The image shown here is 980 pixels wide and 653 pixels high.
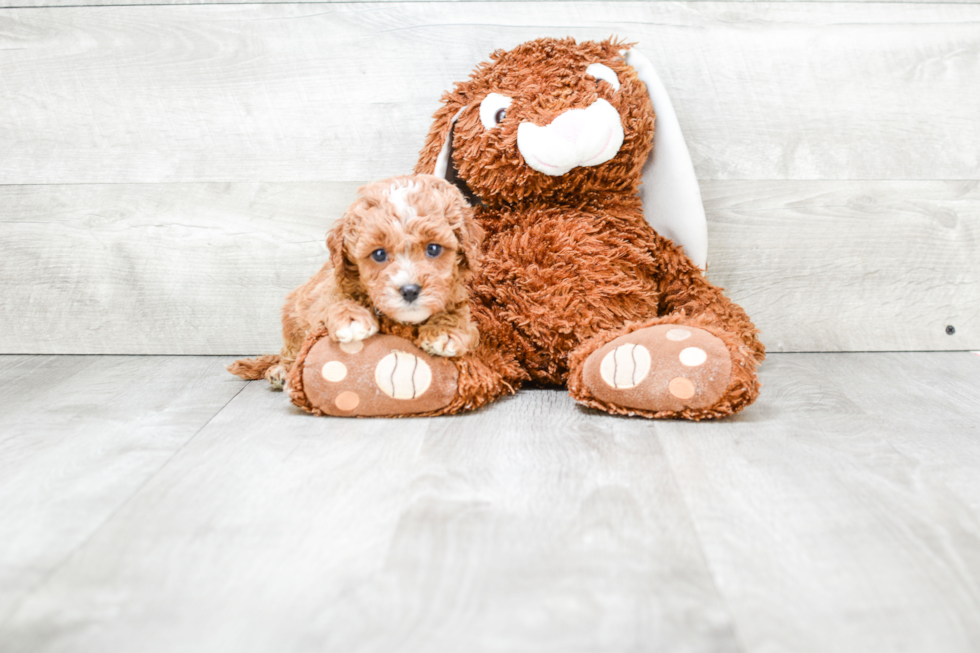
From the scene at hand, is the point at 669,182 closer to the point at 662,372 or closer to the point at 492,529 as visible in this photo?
the point at 662,372

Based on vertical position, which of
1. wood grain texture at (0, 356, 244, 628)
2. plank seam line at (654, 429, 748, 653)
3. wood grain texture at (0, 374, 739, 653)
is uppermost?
plank seam line at (654, 429, 748, 653)

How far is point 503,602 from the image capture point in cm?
55

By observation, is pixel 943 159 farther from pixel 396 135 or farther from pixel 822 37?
pixel 396 135

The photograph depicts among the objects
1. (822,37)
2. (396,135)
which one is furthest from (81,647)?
(822,37)

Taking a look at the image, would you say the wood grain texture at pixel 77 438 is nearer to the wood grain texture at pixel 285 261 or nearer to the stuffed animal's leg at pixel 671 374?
the wood grain texture at pixel 285 261

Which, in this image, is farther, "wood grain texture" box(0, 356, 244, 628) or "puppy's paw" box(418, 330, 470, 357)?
"puppy's paw" box(418, 330, 470, 357)

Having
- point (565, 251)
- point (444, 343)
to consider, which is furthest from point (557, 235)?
point (444, 343)

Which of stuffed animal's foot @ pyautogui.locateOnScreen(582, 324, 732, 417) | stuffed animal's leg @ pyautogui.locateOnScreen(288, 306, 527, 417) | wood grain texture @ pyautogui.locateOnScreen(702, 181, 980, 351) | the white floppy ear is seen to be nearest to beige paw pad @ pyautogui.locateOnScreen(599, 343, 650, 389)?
stuffed animal's foot @ pyautogui.locateOnScreen(582, 324, 732, 417)

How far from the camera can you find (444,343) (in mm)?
Result: 927

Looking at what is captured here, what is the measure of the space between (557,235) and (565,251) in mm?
27

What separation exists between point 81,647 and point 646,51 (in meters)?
1.12

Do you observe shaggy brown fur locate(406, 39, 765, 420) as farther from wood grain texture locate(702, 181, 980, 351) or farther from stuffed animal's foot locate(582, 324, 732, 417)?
wood grain texture locate(702, 181, 980, 351)

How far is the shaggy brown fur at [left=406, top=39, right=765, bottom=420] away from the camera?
1024 millimetres

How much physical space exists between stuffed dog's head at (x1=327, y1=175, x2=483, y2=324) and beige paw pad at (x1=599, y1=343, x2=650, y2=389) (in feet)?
0.67
